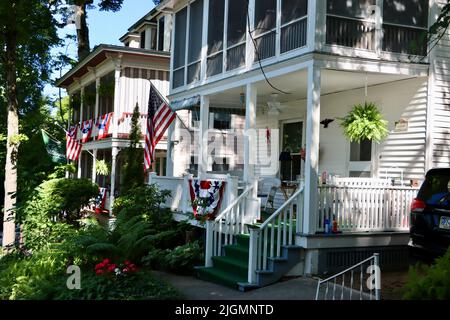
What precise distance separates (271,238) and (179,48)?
942cm

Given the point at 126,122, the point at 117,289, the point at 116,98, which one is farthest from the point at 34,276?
Result: the point at 116,98

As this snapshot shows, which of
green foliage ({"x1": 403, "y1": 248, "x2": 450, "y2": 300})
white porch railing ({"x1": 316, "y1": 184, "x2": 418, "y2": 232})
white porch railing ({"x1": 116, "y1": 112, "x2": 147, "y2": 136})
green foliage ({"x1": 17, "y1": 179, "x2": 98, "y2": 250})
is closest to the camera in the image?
green foliage ({"x1": 403, "y1": 248, "x2": 450, "y2": 300})

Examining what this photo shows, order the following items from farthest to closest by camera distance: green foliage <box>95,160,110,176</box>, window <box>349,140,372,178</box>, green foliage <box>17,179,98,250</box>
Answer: green foliage <box>95,160,110,176</box>
green foliage <box>17,179,98,250</box>
window <box>349,140,372,178</box>

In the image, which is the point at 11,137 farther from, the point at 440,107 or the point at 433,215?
the point at 433,215

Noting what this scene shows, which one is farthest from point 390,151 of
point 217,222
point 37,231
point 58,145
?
point 58,145

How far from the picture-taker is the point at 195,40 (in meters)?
15.9

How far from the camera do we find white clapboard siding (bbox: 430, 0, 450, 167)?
11.0 metres

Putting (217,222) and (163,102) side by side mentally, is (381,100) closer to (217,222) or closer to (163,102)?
(217,222)

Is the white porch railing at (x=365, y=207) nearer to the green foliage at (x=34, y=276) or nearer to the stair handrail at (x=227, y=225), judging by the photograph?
the stair handrail at (x=227, y=225)

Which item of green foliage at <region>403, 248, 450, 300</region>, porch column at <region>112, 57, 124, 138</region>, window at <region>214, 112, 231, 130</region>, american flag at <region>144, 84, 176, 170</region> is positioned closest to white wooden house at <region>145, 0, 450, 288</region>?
american flag at <region>144, 84, 176, 170</region>

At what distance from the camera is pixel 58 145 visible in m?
25.0

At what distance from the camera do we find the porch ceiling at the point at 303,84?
11312 mm

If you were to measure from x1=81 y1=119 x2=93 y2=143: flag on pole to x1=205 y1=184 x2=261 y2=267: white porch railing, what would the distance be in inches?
570

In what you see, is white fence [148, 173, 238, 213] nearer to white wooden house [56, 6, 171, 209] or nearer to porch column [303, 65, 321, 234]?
porch column [303, 65, 321, 234]
